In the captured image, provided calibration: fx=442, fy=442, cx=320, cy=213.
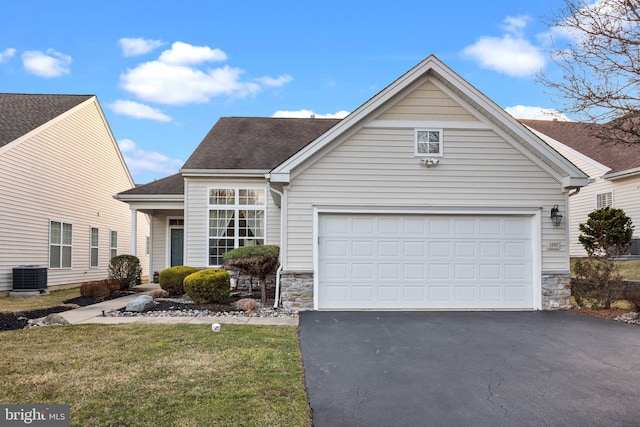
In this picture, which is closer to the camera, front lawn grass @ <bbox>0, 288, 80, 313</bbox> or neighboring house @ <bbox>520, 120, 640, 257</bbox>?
front lawn grass @ <bbox>0, 288, 80, 313</bbox>

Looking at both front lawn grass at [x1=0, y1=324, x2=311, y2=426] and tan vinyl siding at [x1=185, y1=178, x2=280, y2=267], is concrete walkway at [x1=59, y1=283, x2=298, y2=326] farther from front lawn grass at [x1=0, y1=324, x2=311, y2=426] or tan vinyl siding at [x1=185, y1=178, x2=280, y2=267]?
tan vinyl siding at [x1=185, y1=178, x2=280, y2=267]

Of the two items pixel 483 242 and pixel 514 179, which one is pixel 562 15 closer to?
pixel 514 179

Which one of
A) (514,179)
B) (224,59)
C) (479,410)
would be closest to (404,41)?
(514,179)

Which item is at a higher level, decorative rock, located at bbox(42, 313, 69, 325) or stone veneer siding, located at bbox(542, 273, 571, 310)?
stone veneer siding, located at bbox(542, 273, 571, 310)

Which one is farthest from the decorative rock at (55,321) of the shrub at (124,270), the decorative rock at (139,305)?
the shrub at (124,270)

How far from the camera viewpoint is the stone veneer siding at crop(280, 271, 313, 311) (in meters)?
9.75

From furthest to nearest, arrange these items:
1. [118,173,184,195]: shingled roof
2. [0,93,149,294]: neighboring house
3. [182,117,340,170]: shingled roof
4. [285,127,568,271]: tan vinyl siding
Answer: [118,173,184,195]: shingled roof → [182,117,340,170]: shingled roof → [0,93,149,294]: neighboring house → [285,127,568,271]: tan vinyl siding

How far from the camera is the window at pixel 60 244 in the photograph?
16.1m

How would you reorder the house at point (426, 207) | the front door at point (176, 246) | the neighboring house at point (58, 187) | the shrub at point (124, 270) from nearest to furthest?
1. the house at point (426, 207)
2. the neighboring house at point (58, 187)
3. the shrub at point (124, 270)
4. the front door at point (176, 246)

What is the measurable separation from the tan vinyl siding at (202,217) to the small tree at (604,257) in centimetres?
863

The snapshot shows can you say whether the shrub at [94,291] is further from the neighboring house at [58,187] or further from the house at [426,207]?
the house at [426,207]

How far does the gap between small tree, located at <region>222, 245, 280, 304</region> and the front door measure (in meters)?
7.06

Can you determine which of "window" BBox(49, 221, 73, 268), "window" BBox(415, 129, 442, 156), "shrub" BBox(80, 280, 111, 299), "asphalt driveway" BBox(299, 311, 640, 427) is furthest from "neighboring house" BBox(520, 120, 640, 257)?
"window" BBox(49, 221, 73, 268)

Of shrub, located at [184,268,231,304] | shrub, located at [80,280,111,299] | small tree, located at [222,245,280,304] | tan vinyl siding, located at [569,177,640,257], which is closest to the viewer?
small tree, located at [222,245,280,304]
